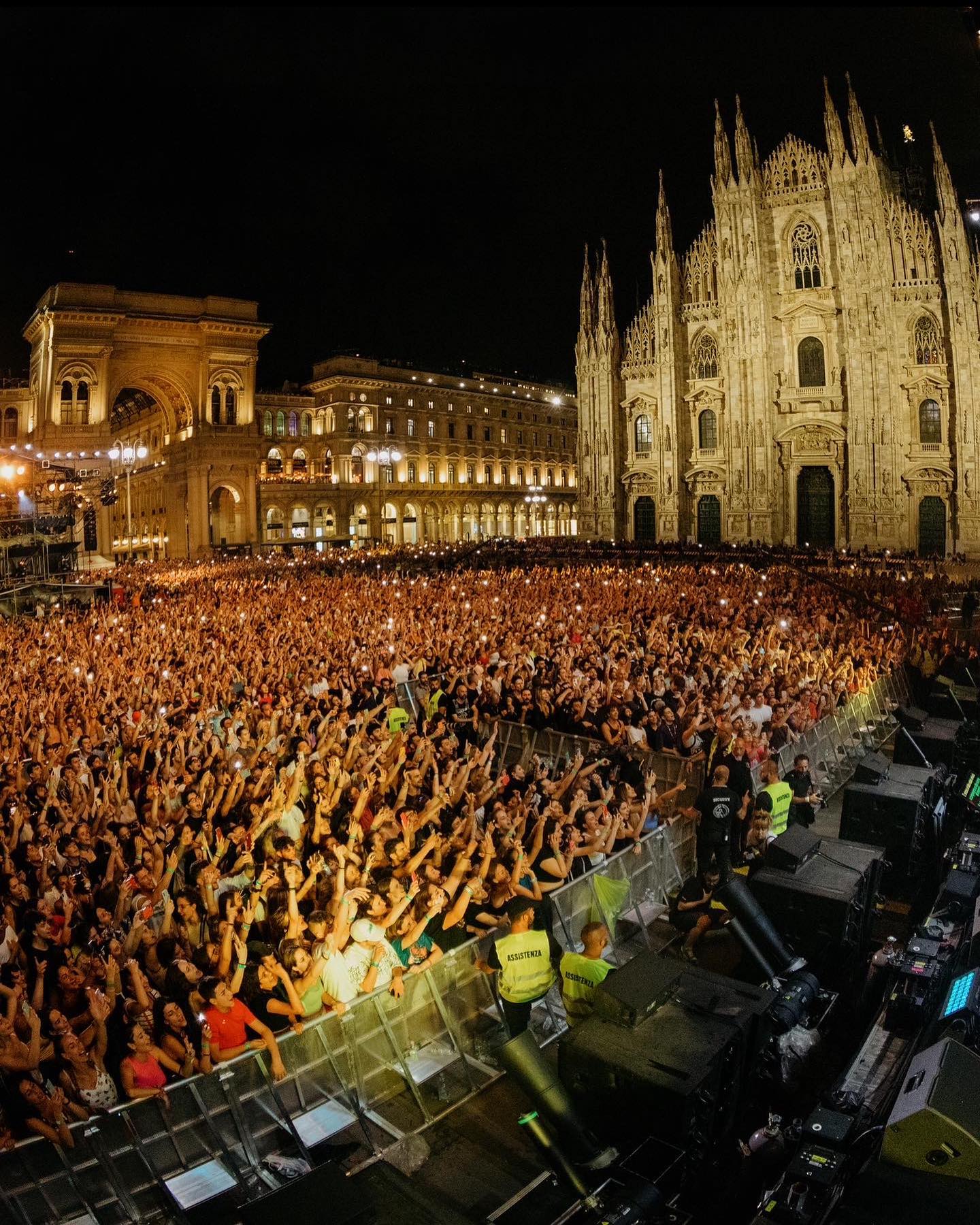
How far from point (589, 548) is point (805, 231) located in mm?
21802

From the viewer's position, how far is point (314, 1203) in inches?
153

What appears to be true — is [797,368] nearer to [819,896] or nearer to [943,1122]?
[819,896]

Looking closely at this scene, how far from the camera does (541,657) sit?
1580 cm

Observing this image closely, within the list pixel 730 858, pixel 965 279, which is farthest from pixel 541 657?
pixel 965 279

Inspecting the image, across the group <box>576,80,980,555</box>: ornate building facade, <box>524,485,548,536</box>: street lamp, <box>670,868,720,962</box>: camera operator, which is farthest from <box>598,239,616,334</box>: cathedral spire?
<box>670,868,720,962</box>: camera operator

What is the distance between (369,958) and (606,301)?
5074 centimetres

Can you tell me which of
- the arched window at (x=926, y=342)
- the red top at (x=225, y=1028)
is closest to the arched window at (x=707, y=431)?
the arched window at (x=926, y=342)

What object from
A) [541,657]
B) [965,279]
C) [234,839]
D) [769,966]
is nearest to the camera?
[769,966]

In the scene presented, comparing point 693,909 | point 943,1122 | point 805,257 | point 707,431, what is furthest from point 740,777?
point 805,257

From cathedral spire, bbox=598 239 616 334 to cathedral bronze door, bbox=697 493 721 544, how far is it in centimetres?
1202

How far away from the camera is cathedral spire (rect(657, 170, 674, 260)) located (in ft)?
157

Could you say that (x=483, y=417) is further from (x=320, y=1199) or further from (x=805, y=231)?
(x=320, y=1199)

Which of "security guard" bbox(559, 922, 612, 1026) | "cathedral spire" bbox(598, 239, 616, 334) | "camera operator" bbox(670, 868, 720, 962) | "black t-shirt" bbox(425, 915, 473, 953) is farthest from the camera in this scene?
"cathedral spire" bbox(598, 239, 616, 334)

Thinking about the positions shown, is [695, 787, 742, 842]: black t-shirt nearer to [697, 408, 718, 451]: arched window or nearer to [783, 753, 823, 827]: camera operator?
[783, 753, 823, 827]: camera operator
